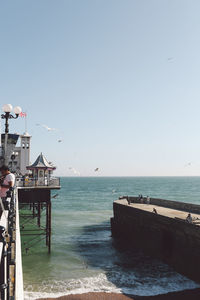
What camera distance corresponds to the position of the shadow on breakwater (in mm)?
18564

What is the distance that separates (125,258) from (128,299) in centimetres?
923

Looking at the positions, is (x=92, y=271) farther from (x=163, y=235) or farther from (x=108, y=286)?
(x=163, y=235)

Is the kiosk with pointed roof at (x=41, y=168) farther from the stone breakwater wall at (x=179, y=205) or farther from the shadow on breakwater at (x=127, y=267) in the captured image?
the stone breakwater wall at (x=179, y=205)

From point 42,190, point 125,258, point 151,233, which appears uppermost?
point 42,190

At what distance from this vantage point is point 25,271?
69.9ft

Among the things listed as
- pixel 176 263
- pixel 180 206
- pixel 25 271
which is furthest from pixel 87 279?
pixel 180 206

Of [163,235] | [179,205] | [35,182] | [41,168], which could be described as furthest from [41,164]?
[179,205]

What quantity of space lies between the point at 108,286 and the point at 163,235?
8.11 m

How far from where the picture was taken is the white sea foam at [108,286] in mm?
17422

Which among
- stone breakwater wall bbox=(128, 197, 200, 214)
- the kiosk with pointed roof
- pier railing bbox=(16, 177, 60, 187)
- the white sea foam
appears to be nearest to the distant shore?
the white sea foam

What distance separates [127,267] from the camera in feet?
74.7

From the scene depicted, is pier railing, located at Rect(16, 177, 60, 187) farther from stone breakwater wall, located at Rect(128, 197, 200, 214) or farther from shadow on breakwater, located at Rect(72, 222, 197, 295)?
stone breakwater wall, located at Rect(128, 197, 200, 214)

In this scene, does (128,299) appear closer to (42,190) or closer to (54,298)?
(54,298)

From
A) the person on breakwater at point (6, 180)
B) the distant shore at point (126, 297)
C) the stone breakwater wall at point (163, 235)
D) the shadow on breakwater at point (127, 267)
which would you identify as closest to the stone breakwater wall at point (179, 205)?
the stone breakwater wall at point (163, 235)
